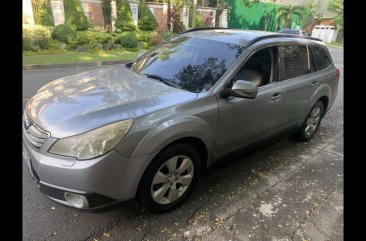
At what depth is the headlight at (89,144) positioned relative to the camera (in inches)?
90.4

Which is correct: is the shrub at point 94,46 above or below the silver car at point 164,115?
above

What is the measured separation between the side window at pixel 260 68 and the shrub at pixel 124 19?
50.0 ft

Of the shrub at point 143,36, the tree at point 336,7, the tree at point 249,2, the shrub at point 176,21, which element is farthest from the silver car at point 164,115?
the tree at point 336,7

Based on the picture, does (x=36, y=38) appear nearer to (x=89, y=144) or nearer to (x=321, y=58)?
(x=321, y=58)

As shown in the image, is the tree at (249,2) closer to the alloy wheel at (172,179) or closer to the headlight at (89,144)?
the alloy wheel at (172,179)

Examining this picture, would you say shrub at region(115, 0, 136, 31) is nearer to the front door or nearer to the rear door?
the rear door

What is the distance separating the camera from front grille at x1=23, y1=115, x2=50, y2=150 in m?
2.43

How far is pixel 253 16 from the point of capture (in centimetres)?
2927

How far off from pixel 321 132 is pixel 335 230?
9.37 feet

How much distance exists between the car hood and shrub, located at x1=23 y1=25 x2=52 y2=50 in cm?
1095
